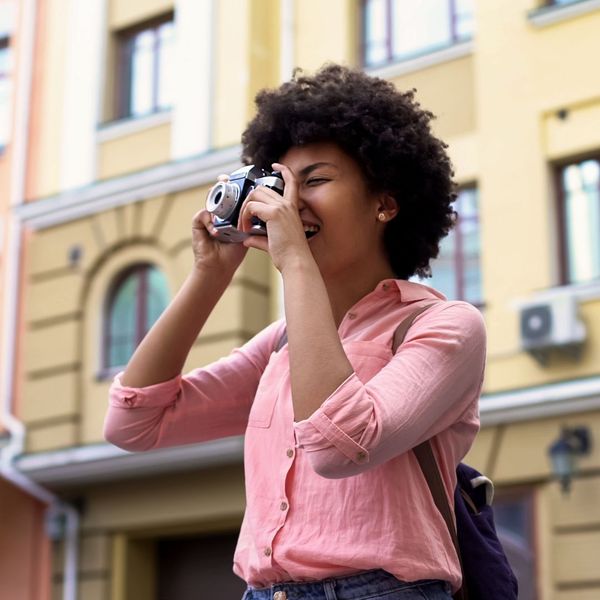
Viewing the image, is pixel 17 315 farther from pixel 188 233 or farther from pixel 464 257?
pixel 464 257

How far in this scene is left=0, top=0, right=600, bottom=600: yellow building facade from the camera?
9.96m

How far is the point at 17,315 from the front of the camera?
43.5 feet

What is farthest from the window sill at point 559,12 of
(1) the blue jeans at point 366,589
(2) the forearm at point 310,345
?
(1) the blue jeans at point 366,589

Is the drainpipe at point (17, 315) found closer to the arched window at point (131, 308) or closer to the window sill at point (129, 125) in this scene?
the window sill at point (129, 125)

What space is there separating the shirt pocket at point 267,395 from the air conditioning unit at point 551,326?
7144 millimetres

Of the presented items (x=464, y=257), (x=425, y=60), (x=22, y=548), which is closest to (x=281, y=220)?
(x=464, y=257)

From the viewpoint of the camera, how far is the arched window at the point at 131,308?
1258 cm

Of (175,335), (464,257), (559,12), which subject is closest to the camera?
(175,335)

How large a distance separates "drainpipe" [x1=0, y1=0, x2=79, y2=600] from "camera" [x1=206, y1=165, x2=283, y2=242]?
10.3 m

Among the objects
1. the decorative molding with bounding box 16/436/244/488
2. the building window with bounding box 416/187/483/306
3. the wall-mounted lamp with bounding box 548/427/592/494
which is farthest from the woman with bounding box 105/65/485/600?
the decorative molding with bounding box 16/436/244/488

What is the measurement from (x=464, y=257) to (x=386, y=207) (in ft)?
25.9

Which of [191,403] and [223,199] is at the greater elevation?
[223,199]

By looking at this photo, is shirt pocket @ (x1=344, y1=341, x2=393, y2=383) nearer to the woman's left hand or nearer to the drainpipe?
the woman's left hand

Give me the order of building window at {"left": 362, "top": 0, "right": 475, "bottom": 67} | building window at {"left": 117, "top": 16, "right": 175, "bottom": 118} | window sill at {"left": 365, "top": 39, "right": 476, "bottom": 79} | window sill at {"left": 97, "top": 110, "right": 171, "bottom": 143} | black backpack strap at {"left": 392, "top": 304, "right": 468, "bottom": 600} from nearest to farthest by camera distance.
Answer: black backpack strap at {"left": 392, "top": 304, "right": 468, "bottom": 600} < window sill at {"left": 365, "top": 39, "right": 476, "bottom": 79} < building window at {"left": 362, "top": 0, "right": 475, "bottom": 67} < window sill at {"left": 97, "top": 110, "right": 171, "bottom": 143} < building window at {"left": 117, "top": 16, "right": 175, "bottom": 118}
